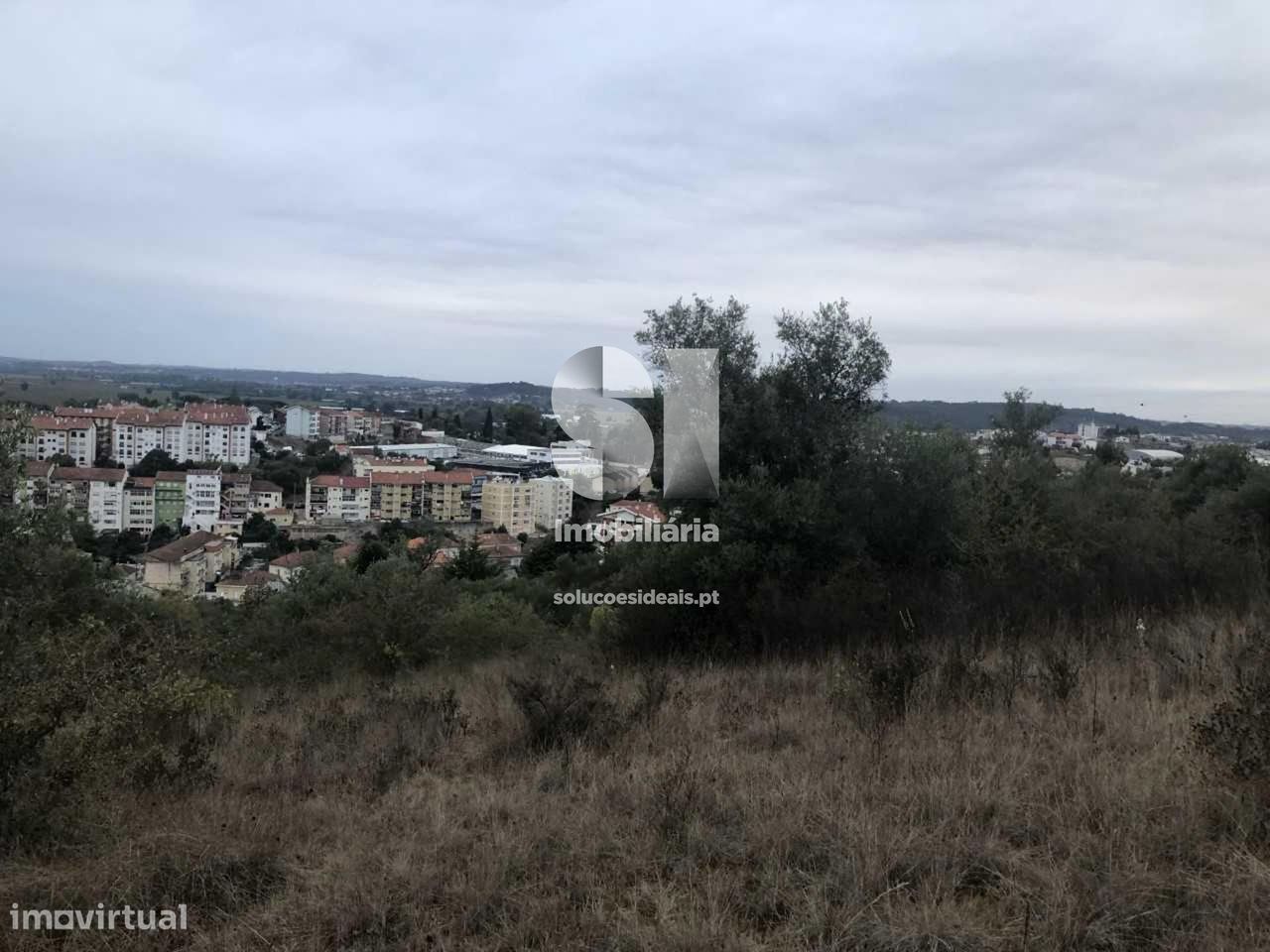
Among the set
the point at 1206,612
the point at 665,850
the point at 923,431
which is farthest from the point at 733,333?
the point at 665,850

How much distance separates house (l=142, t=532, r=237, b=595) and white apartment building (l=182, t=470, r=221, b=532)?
5955 millimetres

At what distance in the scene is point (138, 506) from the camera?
26688mm

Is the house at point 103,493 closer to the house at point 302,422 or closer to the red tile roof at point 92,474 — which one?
the red tile roof at point 92,474

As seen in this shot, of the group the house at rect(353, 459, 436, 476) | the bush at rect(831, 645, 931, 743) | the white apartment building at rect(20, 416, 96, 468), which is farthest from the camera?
the house at rect(353, 459, 436, 476)

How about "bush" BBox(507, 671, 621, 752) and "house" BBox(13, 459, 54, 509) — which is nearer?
"bush" BBox(507, 671, 621, 752)

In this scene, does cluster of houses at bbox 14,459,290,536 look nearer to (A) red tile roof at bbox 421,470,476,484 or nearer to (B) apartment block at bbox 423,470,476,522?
(A) red tile roof at bbox 421,470,476,484

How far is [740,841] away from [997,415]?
24542 mm

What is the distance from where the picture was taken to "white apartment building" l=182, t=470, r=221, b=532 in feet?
97.9

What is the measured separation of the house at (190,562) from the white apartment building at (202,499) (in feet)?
19.5

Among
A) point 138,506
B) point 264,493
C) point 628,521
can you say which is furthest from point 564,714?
point 264,493

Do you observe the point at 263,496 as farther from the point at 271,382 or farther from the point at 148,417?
the point at 271,382

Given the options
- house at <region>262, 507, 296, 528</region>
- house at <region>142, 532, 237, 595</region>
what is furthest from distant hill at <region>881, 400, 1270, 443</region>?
house at <region>262, 507, 296, 528</region>

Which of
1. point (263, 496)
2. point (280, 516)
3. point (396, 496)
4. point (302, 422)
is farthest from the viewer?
point (302, 422)

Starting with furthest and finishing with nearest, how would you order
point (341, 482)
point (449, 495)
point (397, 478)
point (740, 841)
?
point (341, 482)
point (397, 478)
point (449, 495)
point (740, 841)
